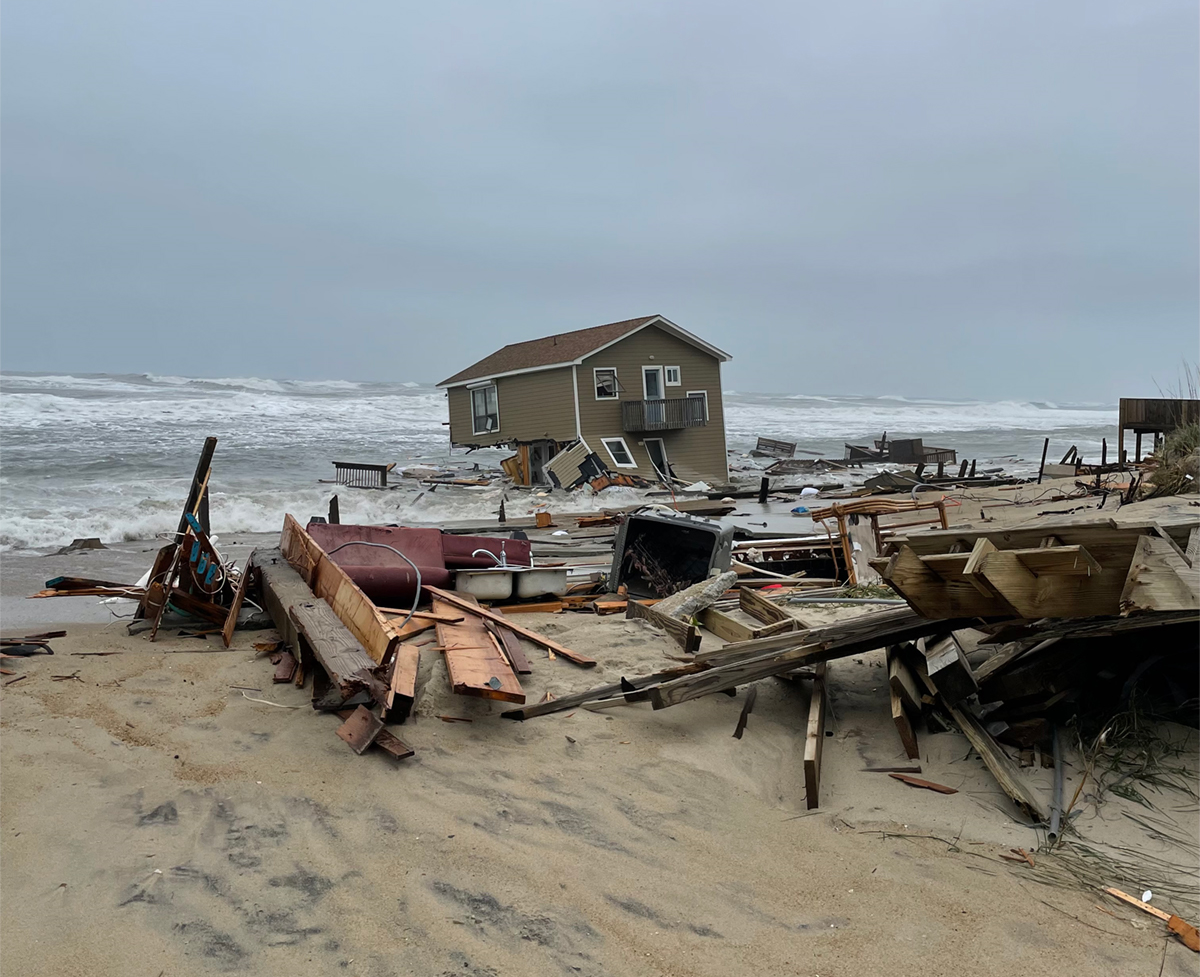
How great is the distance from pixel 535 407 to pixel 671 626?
26.7 metres

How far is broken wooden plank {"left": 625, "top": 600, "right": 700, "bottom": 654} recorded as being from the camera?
21.2 feet

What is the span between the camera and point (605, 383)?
3219 centimetres

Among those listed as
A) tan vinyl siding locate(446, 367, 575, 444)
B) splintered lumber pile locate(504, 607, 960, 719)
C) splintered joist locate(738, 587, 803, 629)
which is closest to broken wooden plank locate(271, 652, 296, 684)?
splintered lumber pile locate(504, 607, 960, 719)

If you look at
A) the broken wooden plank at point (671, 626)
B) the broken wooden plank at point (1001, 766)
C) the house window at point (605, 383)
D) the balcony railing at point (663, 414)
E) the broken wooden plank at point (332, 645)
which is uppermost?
the house window at point (605, 383)

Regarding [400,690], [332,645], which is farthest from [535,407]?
[400,690]

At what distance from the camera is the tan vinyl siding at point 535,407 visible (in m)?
32.0

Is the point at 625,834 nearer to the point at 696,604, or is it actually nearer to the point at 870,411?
the point at 696,604

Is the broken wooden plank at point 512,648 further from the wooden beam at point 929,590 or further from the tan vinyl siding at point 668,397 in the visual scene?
the tan vinyl siding at point 668,397

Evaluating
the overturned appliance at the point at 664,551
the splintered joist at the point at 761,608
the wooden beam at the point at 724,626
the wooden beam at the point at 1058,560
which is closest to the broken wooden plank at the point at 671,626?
the wooden beam at the point at 724,626

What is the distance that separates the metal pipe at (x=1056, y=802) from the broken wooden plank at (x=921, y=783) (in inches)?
18.1

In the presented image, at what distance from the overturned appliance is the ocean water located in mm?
11296

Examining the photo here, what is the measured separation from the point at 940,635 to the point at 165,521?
17485 mm

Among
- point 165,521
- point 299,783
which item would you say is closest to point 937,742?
point 299,783

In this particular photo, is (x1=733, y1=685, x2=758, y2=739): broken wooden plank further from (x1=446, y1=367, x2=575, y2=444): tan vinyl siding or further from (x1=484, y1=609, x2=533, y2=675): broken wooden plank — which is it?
(x1=446, y1=367, x2=575, y2=444): tan vinyl siding
